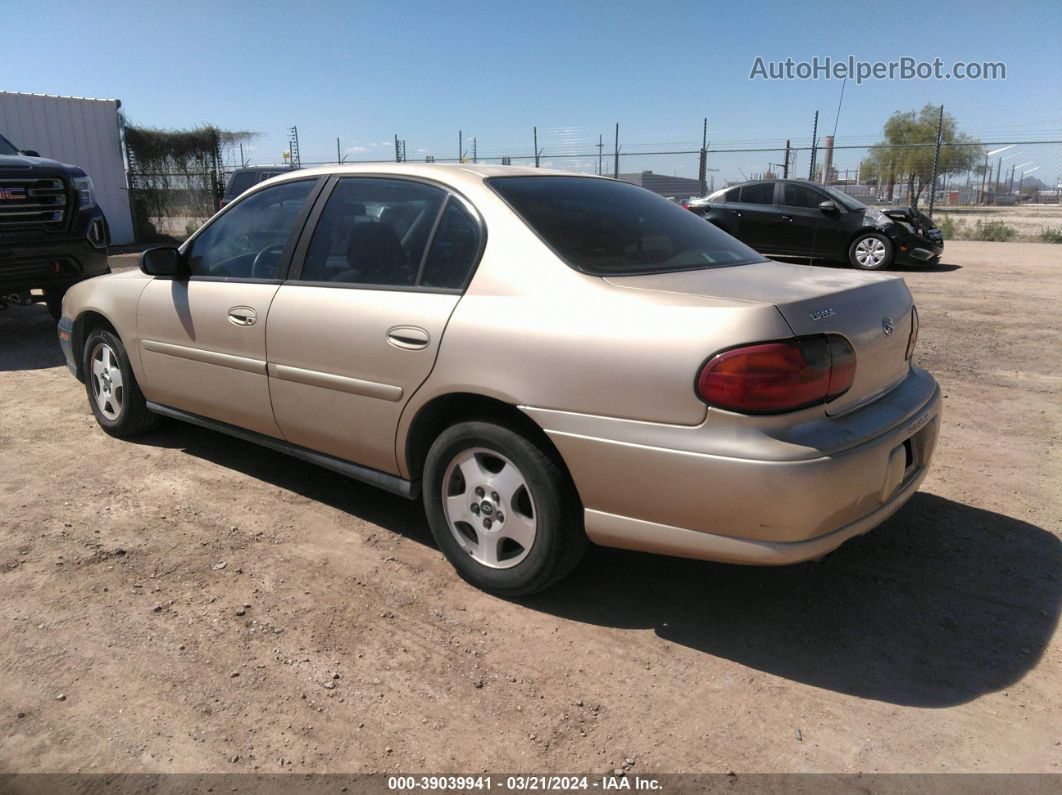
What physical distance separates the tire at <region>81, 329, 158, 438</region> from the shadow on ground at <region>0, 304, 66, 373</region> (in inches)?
103

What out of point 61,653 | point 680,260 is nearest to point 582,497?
point 680,260

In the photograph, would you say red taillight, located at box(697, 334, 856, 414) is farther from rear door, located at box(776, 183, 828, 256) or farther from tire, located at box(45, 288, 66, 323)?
rear door, located at box(776, 183, 828, 256)

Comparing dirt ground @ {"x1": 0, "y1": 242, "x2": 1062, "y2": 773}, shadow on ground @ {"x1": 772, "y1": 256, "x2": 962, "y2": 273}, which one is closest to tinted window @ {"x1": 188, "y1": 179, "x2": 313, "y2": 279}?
dirt ground @ {"x1": 0, "y1": 242, "x2": 1062, "y2": 773}

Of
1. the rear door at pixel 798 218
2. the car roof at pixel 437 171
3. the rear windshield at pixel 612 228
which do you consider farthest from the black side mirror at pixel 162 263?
the rear door at pixel 798 218

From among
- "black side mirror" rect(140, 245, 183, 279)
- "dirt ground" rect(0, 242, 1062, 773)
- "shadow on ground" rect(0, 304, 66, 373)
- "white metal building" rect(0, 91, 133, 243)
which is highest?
"white metal building" rect(0, 91, 133, 243)

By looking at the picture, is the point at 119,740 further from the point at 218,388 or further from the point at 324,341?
the point at 218,388

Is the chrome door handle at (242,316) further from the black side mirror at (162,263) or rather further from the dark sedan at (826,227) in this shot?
the dark sedan at (826,227)

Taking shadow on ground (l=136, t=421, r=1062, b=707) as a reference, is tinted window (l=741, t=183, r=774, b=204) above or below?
above

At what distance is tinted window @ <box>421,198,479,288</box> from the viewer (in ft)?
10.6

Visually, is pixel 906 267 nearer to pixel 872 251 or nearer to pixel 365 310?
pixel 872 251

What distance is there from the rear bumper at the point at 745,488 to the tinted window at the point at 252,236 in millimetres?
1885

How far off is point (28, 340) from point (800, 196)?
11.4 metres

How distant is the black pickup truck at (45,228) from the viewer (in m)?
7.66

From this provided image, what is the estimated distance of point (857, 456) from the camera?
8.70 feet
